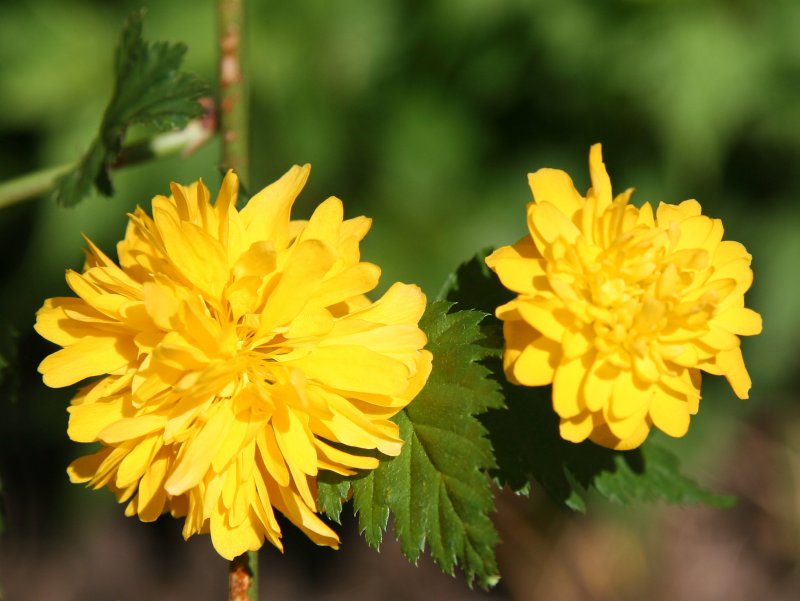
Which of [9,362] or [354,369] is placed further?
[9,362]

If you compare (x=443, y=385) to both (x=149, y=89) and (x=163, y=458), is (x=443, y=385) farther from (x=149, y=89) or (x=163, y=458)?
(x=149, y=89)

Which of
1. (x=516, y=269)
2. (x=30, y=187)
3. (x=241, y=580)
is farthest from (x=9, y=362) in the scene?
(x=516, y=269)

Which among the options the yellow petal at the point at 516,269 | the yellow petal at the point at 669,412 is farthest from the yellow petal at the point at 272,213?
the yellow petal at the point at 669,412

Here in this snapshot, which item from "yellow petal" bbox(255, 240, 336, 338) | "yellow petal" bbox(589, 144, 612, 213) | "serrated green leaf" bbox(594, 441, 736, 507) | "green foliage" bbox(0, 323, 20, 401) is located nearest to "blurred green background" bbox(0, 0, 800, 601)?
"green foliage" bbox(0, 323, 20, 401)

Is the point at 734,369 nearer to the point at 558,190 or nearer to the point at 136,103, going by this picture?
the point at 558,190

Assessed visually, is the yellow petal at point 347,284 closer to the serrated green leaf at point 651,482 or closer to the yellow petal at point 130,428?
the yellow petal at point 130,428

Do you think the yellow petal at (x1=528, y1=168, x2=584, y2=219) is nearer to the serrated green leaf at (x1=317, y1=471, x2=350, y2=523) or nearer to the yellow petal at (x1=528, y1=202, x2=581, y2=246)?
the yellow petal at (x1=528, y1=202, x2=581, y2=246)

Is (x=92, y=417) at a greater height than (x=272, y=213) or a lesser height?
lesser
